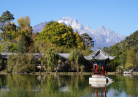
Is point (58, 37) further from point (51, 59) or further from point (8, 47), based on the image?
point (51, 59)

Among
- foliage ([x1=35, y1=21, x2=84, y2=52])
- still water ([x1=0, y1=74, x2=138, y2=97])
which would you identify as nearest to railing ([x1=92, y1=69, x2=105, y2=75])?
still water ([x1=0, y1=74, x2=138, y2=97])

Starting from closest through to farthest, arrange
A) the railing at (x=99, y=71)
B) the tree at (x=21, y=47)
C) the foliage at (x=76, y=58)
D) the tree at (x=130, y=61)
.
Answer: the railing at (x=99, y=71) → the foliage at (x=76, y=58) → the tree at (x=130, y=61) → the tree at (x=21, y=47)

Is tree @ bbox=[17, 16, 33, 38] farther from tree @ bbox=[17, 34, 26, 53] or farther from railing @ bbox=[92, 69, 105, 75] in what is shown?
railing @ bbox=[92, 69, 105, 75]

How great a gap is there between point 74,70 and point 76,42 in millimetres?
17072

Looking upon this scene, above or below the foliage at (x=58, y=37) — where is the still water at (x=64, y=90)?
below

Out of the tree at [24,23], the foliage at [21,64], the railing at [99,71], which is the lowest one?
the railing at [99,71]

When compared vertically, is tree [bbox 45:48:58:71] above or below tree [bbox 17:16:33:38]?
below

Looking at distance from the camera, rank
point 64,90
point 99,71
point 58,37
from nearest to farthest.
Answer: point 64,90 → point 99,71 → point 58,37

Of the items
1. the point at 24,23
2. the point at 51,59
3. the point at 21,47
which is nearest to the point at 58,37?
the point at 21,47

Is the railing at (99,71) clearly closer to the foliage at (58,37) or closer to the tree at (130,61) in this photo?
the tree at (130,61)

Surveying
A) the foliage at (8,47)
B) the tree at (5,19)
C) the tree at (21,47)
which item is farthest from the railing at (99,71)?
the tree at (5,19)

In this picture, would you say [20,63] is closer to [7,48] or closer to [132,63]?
[7,48]

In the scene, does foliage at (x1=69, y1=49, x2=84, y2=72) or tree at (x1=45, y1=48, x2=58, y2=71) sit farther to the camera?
foliage at (x1=69, y1=49, x2=84, y2=72)

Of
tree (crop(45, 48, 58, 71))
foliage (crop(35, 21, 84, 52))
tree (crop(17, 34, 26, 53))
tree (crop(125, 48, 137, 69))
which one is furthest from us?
foliage (crop(35, 21, 84, 52))
